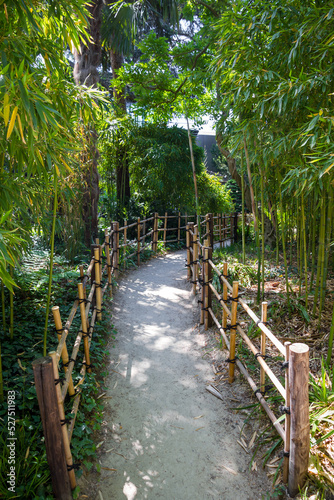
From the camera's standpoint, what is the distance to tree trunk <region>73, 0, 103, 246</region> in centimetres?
511

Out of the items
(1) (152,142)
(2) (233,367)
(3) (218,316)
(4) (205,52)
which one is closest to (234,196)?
(1) (152,142)

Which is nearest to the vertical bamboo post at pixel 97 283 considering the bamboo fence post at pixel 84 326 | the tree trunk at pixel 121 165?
the bamboo fence post at pixel 84 326

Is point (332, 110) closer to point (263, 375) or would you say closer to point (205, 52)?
point (263, 375)

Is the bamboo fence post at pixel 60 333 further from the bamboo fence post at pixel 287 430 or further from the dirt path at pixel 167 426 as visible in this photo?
the bamboo fence post at pixel 287 430

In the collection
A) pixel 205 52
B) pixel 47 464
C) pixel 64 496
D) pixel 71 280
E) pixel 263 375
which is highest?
pixel 205 52

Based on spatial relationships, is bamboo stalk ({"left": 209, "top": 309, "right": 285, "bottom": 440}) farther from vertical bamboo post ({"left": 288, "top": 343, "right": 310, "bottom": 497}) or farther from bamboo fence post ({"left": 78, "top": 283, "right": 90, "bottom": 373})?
bamboo fence post ({"left": 78, "top": 283, "right": 90, "bottom": 373})

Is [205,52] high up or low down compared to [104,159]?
up

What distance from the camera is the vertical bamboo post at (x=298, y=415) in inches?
57.4

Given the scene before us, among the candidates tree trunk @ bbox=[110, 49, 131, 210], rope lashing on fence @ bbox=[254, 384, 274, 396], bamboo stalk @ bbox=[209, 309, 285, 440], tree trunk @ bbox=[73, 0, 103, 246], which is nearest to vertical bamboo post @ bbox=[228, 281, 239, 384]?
bamboo stalk @ bbox=[209, 309, 285, 440]

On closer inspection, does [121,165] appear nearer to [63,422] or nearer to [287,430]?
[63,422]

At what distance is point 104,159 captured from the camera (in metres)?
7.02

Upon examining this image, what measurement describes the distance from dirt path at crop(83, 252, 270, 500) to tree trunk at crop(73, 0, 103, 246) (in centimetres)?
250

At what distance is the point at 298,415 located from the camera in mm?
1489

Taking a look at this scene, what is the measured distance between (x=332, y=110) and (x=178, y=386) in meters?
2.24
